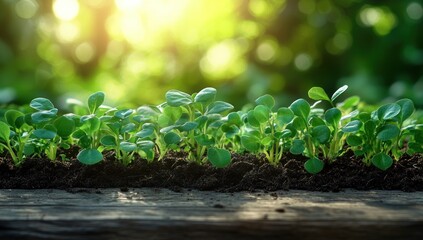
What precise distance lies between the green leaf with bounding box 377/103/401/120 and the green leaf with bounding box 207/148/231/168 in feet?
1.20

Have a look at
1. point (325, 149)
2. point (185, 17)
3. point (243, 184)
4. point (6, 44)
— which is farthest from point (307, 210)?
point (185, 17)

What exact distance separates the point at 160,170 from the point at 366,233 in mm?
539

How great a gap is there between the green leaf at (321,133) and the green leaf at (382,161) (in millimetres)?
124

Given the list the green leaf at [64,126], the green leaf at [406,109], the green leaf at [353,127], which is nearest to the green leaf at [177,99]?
the green leaf at [64,126]

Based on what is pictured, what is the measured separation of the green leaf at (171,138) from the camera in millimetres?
1288

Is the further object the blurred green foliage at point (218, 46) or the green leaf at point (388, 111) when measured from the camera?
the blurred green foliage at point (218, 46)

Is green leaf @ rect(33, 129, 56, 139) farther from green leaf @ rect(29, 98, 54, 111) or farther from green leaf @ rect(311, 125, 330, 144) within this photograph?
green leaf @ rect(311, 125, 330, 144)

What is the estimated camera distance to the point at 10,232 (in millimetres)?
1042

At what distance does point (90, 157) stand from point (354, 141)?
2.03 ft

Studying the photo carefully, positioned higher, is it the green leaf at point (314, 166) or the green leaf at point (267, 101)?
the green leaf at point (267, 101)

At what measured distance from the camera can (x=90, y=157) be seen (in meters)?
1.29

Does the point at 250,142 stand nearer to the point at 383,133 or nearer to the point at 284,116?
the point at 284,116

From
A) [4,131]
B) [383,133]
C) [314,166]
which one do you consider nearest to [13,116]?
[4,131]

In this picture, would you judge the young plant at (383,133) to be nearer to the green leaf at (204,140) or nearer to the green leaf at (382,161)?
the green leaf at (382,161)
